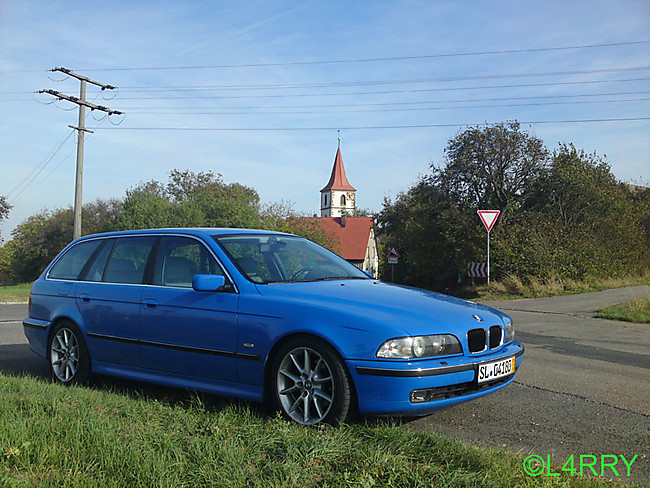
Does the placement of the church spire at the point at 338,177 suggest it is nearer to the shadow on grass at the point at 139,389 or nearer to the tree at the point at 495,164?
the tree at the point at 495,164

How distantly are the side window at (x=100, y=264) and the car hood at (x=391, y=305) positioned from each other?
6.83 feet

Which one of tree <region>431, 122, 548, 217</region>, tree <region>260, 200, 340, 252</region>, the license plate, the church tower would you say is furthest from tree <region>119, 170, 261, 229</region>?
the church tower

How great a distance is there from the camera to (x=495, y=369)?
4.45m

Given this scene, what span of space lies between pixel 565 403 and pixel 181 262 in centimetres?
354

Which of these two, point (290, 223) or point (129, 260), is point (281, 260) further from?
point (290, 223)

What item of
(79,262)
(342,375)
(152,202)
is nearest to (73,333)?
(79,262)

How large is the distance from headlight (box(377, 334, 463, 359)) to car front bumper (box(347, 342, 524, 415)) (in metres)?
0.05

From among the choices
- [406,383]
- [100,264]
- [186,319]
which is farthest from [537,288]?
[406,383]

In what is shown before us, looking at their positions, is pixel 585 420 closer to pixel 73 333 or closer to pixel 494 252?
pixel 73 333

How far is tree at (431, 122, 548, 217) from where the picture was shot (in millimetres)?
34688

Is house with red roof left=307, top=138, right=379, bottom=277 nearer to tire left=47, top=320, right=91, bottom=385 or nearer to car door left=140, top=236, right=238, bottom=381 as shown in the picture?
tire left=47, top=320, right=91, bottom=385

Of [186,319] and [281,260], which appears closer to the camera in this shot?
[186,319]

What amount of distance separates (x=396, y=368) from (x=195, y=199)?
139 feet

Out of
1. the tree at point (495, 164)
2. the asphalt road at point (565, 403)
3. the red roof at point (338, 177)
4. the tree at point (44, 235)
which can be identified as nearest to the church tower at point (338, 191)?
the red roof at point (338, 177)
